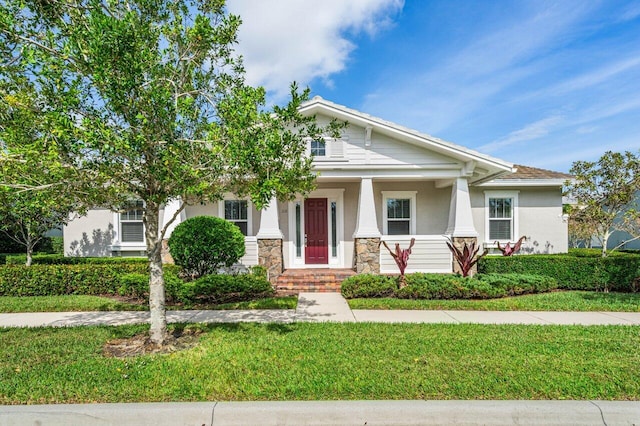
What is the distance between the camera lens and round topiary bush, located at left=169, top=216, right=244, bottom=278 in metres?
9.30

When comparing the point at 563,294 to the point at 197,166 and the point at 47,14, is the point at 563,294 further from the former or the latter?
the point at 47,14

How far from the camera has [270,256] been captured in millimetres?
10344

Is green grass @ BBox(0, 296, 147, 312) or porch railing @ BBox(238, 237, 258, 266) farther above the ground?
porch railing @ BBox(238, 237, 258, 266)

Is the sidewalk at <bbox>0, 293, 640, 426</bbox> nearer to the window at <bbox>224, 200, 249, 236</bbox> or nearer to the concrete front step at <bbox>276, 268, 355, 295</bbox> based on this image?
the concrete front step at <bbox>276, 268, 355, 295</bbox>

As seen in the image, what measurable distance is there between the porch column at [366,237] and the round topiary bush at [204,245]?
11.9 ft

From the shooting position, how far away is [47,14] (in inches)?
173

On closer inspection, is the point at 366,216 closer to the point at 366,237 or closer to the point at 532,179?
the point at 366,237

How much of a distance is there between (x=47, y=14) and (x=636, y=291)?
553 inches

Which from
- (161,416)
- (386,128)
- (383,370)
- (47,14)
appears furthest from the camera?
(386,128)

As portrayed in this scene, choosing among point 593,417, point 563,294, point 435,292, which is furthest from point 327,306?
point 563,294

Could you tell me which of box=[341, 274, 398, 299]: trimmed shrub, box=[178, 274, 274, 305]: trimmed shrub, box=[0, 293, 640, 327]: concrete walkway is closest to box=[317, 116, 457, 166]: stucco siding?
box=[341, 274, 398, 299]: trimmed shrub

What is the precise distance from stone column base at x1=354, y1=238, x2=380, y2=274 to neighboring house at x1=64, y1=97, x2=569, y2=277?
0.03 m

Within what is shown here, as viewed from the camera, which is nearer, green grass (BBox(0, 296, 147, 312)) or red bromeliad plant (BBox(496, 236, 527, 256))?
green grass (BBox(0, 296, 147, 312))

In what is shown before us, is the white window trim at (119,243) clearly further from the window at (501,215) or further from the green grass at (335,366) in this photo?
the window at (501,215)
